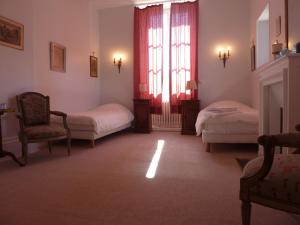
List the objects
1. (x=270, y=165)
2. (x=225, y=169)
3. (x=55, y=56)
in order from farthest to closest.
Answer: (x=55, y=56) < (x=225, y=169) < (x=270, y=165)

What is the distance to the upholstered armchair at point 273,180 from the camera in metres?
1.12

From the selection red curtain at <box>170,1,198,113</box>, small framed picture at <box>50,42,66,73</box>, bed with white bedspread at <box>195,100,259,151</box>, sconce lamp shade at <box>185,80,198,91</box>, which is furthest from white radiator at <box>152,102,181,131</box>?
small framed picture at <box>50,42,66,73</box>

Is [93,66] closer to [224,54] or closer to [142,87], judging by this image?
[142,87]

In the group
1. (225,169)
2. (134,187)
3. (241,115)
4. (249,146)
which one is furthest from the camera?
(249,146)

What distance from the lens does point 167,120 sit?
599 centimetres

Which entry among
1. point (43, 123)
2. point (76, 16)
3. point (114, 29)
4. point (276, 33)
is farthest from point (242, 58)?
point (43, 123)

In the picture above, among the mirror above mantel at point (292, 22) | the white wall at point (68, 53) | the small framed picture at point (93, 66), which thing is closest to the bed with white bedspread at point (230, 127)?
the mirror above mantel at point (292, 22)

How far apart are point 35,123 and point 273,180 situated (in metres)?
3.35

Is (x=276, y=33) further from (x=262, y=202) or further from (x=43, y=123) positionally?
(x=43, y=123)

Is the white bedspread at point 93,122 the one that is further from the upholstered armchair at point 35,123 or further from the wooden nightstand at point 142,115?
the wooden nightstand at point 142,115

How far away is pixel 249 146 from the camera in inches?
162

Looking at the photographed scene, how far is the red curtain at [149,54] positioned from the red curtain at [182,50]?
0.97 feet

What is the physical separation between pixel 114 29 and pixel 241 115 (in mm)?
4142

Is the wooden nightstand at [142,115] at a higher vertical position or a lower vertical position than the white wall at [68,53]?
lower
